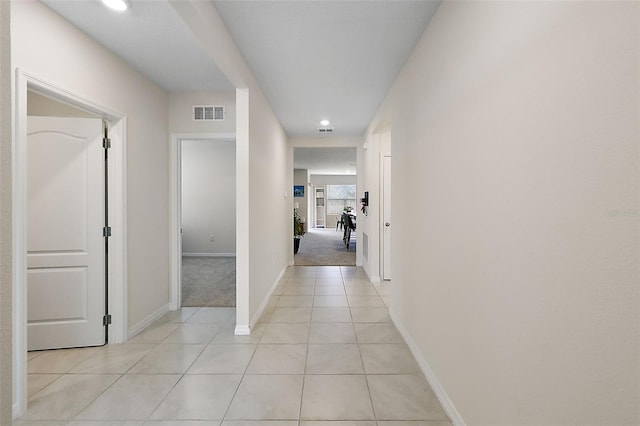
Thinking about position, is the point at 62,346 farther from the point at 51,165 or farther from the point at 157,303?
the point at 51,165

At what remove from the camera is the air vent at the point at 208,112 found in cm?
350

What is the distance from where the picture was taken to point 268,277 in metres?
3.83

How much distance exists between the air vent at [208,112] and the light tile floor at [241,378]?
239cm

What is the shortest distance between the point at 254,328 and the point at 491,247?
7.91ft

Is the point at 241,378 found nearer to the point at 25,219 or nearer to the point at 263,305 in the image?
the point at 263,305

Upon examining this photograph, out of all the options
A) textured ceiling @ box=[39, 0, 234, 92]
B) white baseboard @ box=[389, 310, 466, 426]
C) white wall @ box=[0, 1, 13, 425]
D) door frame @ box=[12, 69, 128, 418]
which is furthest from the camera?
textured ceiling @ box=[39, 0, 234, 92]

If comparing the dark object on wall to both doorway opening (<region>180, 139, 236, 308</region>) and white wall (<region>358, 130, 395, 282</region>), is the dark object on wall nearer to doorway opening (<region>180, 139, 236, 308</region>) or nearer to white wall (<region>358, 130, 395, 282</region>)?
white wall (<region>358, 130, 395, 282</region>)

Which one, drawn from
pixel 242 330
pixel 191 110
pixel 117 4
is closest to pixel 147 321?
pixel 242 330

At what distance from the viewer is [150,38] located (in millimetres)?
2359

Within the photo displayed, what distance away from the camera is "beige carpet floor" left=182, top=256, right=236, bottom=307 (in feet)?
12.6

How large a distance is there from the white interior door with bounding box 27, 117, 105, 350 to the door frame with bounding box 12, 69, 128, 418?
0.29ft

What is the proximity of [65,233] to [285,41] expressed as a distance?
98.2 inches

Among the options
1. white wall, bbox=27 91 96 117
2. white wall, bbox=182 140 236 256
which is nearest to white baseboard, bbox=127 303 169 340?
white wall, bbox=27 91 96 117

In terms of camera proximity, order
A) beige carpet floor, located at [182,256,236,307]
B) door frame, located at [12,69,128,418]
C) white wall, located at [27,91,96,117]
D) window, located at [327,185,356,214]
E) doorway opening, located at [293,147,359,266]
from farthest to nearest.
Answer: window, located at [327,185,356,214], doorway opening, located at [293,147,359,266], beige carpet floor, located at [182,256,236,307], white wall, located at [27,91,96,117], door frame, located at [12,69,128,418]
